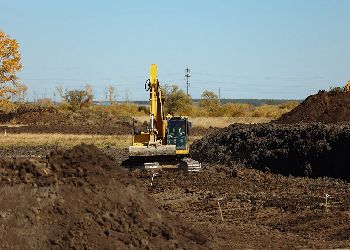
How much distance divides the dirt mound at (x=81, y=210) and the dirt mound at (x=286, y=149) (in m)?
15.1

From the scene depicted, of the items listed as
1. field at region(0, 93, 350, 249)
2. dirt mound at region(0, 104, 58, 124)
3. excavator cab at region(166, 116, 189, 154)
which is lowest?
field at region(0, 93, 350, 249)

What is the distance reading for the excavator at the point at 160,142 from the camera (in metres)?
23.6

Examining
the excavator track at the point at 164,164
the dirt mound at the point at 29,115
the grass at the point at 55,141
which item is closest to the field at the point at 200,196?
the excavator track at the point at 164,164

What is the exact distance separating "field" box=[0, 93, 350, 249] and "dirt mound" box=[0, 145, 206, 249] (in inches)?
0.6

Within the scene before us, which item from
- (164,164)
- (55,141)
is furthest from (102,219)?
(55,141)

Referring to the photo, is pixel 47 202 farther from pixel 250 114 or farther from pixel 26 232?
pixel 250 114

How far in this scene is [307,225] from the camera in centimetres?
1570

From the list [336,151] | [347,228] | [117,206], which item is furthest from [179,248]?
[336,151]

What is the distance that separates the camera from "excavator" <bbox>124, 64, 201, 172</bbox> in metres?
23.6

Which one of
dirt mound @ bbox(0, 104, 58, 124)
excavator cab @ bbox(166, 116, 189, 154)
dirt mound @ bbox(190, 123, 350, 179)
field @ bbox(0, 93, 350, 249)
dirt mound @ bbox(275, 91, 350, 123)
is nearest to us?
field @ bbox(0, 93, 350, 249)

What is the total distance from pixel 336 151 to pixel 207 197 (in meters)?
7.60

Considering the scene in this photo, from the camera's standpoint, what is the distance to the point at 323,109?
119ft

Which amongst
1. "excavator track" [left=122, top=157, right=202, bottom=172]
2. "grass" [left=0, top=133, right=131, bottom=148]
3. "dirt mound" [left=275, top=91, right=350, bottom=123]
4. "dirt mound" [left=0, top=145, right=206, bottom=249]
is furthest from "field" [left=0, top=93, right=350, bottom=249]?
"grass" [left=0, top=133, right=131, bottom=148]

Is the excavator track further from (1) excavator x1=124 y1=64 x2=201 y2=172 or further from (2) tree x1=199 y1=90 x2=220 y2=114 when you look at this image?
(2) tree x1=199 y1=90 x2=220 y2=114
